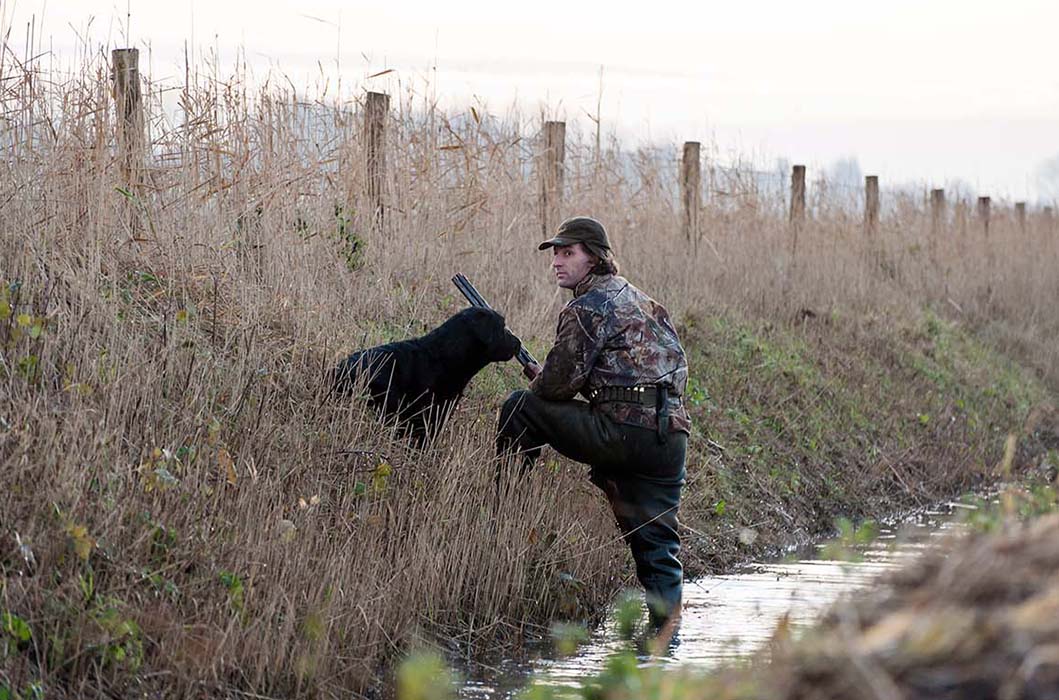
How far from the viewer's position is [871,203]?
768 inches

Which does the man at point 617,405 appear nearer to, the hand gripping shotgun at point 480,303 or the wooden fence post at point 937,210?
the hand gripping shotgun at point 480,303

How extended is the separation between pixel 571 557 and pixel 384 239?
3.40 meters

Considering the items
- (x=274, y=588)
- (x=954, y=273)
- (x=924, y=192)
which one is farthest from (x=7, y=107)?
(x=924, y=192)

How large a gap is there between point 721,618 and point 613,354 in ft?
4.78

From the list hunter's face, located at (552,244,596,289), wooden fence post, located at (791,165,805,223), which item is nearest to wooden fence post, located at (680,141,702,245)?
wooden fence post, located at (791,165,805,223)

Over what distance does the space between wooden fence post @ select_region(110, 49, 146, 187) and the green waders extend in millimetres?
2500

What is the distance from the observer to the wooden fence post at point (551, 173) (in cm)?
1179

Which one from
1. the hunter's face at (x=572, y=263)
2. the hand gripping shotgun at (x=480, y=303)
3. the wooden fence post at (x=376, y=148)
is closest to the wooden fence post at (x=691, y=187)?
the wooden fence post at (x=376, y=148)

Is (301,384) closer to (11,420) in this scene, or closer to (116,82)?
(11,420)

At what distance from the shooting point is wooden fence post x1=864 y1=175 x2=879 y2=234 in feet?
61.5

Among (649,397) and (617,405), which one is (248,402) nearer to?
(617,405)

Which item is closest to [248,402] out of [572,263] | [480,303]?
[480,303]

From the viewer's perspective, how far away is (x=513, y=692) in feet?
18.5

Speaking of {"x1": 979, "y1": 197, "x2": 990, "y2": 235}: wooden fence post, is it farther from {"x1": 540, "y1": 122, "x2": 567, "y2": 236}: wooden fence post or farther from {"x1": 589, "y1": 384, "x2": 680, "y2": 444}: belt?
{"x1": 589, "y1": 384, "x2": 680, "y2": 444}: belt
